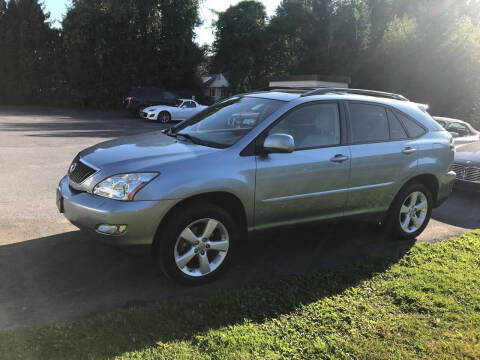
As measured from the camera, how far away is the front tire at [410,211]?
17.6ft

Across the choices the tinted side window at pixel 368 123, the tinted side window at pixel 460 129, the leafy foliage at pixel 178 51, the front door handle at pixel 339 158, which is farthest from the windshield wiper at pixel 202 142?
the leafy foliage at pixel 178 51

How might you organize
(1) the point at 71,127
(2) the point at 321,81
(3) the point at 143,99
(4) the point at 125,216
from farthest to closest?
(3) the point at 143,99, (2) the point at 321,81, (1) the point at 71,127, (4) the point at 125,216

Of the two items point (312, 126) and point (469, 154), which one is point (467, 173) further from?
point (312, 126)

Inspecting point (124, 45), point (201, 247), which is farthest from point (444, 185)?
point (124, 45)

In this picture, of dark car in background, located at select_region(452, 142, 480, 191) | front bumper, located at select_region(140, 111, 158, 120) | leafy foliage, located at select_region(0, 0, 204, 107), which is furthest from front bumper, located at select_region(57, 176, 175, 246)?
leafy foliage, located at select_region(0, 0, 204, 107)

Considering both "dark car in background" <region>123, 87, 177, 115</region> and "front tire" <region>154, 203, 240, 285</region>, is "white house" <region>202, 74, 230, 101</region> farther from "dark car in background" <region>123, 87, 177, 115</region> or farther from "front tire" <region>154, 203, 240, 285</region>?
"front tire" <region>154, 203, 240, 285</region>

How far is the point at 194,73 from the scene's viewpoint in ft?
118

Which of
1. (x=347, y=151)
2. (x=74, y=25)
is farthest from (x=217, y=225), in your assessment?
(x=74, y=25)

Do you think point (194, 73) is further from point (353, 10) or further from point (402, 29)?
point (402, 29)

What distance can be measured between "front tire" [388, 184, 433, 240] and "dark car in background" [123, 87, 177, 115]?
21602mm

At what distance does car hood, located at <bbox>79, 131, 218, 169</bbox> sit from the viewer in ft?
12.6

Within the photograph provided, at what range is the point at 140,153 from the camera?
4.09m

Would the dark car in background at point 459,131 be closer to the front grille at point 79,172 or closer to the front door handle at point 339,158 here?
the front door handle at point 339,158

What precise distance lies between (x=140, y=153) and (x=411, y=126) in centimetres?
330
